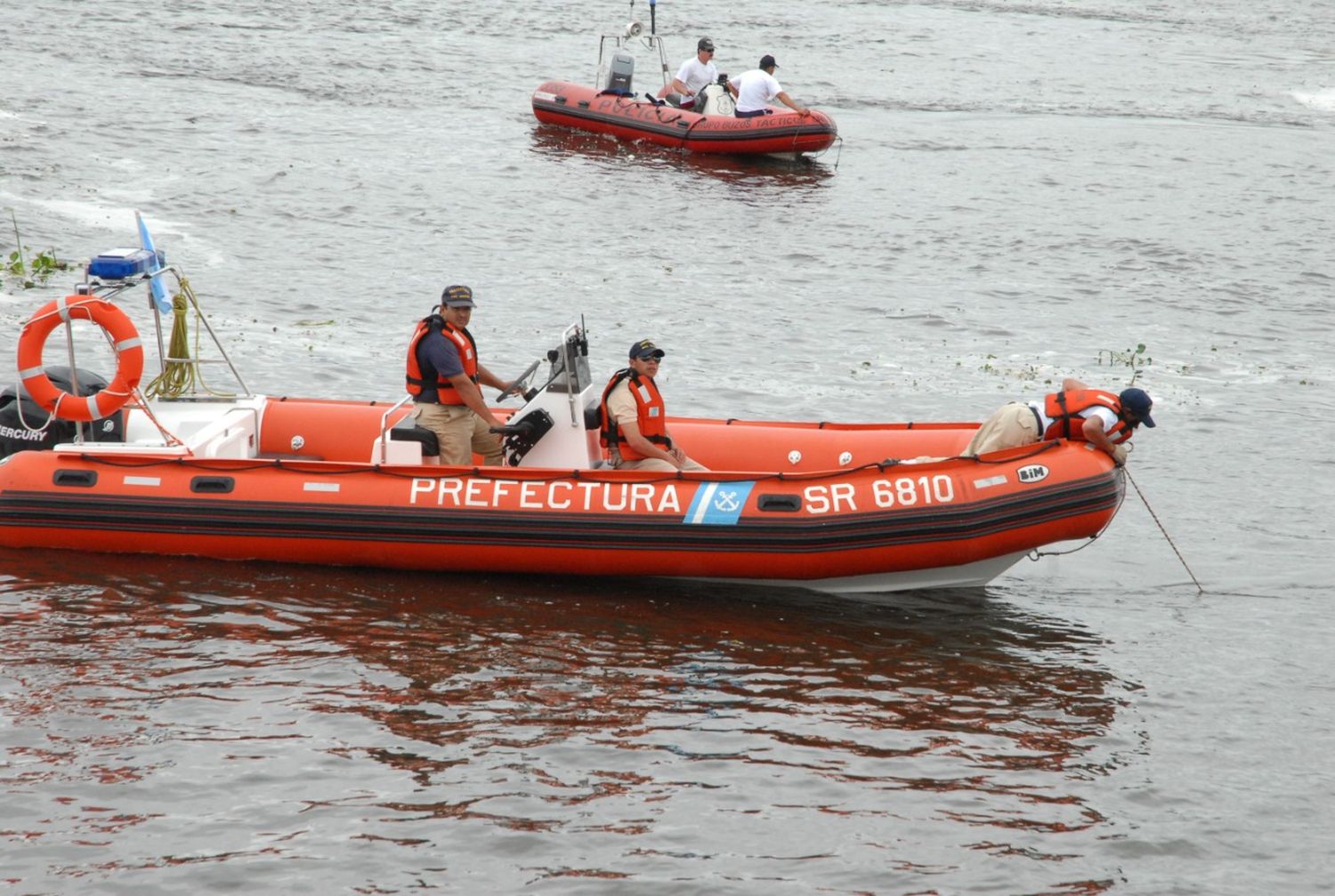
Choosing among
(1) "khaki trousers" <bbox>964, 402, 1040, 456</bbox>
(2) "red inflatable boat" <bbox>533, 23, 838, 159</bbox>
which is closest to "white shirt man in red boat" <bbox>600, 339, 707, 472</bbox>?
(1) "khaki trousers" <bbox>964, 402, 1040, 456</bbox>

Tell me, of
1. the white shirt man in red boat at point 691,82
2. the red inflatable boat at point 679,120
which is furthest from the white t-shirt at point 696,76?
the red inflatable boat at point 679,120

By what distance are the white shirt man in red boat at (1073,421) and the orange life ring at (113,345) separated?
4.71 metres

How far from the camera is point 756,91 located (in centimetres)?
1961

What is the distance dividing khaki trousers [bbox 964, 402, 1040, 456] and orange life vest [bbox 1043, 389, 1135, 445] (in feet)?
0.29

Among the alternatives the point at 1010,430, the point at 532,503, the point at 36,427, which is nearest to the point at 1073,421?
the point at 1010,430

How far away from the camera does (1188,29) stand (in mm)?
34188

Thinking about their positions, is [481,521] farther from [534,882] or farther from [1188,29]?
[1188,29]

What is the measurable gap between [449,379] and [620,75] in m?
13.0

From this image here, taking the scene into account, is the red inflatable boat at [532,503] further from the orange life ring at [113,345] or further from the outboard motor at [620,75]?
the outboard motor at [620,75]

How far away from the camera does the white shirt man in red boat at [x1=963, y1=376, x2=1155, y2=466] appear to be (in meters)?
8.38

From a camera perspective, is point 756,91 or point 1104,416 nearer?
point 1104,416

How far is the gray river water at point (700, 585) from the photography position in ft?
21.0

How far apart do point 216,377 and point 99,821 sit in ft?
21.1

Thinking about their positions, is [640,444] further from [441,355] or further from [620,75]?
[620,75]
